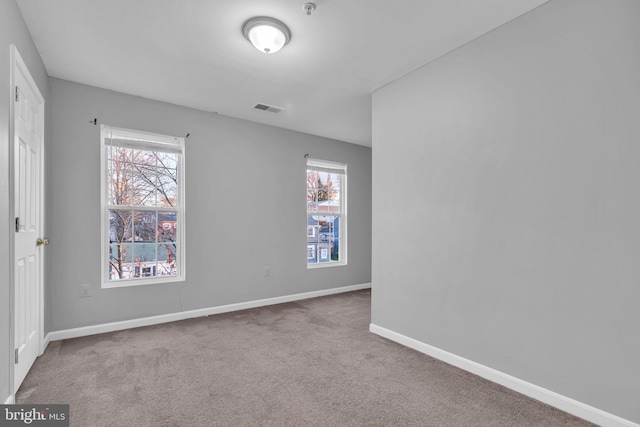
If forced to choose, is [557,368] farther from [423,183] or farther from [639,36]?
[639,36]

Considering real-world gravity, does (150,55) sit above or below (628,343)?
above

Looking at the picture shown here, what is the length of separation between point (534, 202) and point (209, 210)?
11.4ft

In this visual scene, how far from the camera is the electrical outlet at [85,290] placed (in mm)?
3357

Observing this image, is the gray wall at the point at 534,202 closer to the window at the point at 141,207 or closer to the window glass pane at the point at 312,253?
the window glass pane at the point at 312,253

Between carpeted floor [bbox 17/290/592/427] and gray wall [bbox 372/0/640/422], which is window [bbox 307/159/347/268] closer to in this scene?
carpeted floor [bbox 17/290/592/427]

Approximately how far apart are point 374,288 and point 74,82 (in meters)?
3.78

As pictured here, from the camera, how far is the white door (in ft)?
7.13

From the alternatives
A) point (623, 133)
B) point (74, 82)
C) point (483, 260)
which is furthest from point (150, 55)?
point (623, 133)

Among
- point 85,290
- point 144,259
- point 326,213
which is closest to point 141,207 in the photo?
point 144,259

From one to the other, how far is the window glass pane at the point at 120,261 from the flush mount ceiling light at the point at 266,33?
2.66 m

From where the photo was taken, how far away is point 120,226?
3.64 metres

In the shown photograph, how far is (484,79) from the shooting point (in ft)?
8.17

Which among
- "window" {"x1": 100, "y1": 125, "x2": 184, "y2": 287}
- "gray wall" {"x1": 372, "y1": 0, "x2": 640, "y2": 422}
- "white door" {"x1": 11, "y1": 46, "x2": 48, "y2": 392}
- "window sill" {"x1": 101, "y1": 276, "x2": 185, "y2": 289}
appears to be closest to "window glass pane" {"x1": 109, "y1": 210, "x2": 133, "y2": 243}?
"window" {"x1": 100, "y1": 125, "x2": 184, "y2": 287}

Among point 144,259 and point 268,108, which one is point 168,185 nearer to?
point 144,259
